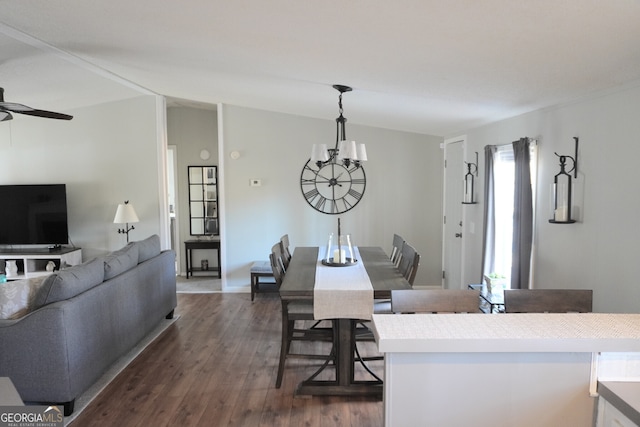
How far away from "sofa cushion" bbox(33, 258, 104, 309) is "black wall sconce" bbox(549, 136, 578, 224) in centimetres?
321

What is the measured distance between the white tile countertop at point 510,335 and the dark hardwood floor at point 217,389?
1.30 meters

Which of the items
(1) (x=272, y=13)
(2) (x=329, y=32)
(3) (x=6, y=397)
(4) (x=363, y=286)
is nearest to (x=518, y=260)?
(4) (x=363, y=286)

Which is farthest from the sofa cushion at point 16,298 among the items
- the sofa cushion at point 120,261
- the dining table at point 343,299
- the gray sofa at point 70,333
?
the dining table at point 343,299

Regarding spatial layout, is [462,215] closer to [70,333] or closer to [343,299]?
[343,299]

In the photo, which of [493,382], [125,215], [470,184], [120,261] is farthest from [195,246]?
[493,382]

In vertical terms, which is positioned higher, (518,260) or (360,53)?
(360,53)

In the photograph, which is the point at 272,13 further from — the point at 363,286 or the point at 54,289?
the point at 54,289

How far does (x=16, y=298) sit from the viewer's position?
8.82 feet

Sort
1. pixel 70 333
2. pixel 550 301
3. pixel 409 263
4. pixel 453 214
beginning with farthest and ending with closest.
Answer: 1. pixel 453 214
2. pixel 409 263
3. pixel 70 333
4. pixel 550 301

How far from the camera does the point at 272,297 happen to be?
539cm

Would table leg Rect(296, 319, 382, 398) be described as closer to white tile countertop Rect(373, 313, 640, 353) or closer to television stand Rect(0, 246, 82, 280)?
white tile countertop Rect(373, 313, 640, 353)

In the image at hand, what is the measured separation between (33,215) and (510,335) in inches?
241

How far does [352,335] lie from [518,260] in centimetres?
143

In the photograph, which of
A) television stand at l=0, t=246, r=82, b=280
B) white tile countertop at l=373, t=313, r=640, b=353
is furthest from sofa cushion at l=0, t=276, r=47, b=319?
television stand at l=0, t=246, r=82, b=280
